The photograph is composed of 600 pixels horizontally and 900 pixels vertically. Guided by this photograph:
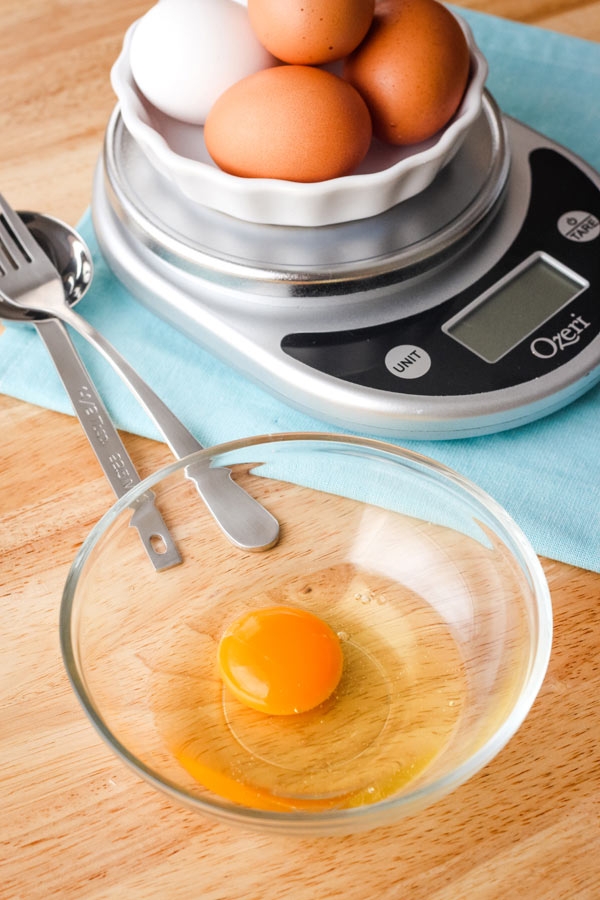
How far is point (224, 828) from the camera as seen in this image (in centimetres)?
57

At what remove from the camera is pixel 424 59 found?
735mm

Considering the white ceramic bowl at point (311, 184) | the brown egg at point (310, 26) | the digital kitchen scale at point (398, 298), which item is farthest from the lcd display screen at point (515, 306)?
the brown egg at point (310, 26)

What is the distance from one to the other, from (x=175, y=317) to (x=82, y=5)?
25.4 inches

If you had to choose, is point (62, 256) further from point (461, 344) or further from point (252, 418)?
point (461, 344)

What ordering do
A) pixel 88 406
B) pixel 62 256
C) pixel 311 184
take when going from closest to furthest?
1. pixel 311 184
2. pixel 88 406
3. pixel 62 256

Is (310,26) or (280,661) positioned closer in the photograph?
(280,661)

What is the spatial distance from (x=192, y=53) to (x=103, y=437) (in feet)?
1.09

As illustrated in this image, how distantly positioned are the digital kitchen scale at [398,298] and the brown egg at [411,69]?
7 centimetres

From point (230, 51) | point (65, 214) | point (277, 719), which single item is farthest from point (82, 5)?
point (277, 719)

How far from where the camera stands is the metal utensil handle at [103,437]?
2.12 feet

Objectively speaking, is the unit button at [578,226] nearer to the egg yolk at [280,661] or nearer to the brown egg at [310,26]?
the brown egg at [310,26]

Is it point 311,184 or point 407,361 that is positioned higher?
point 311,184

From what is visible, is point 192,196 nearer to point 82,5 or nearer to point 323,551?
point 323,551

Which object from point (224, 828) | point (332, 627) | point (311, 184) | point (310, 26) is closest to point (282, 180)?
point (311, 184)
